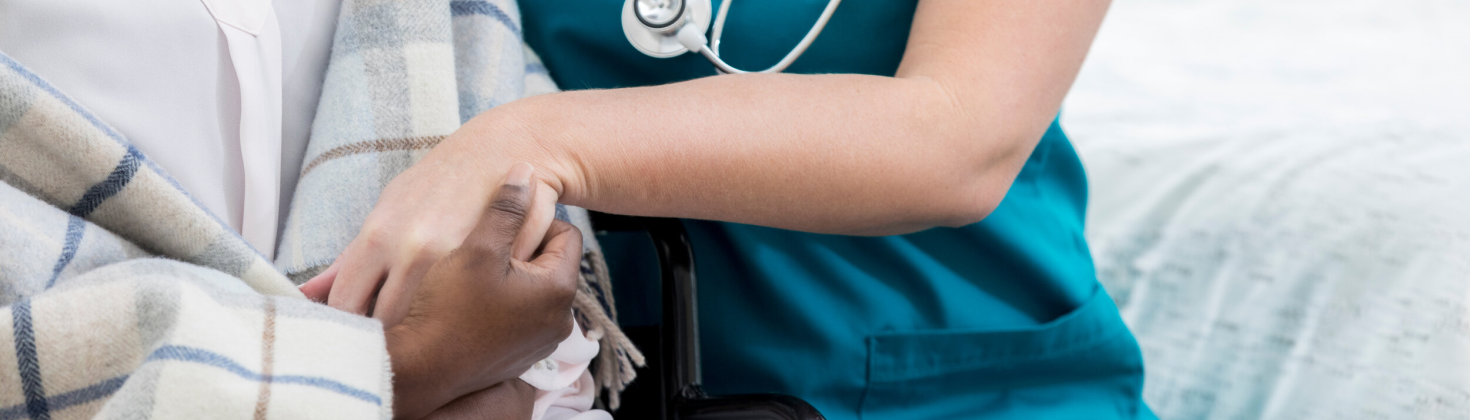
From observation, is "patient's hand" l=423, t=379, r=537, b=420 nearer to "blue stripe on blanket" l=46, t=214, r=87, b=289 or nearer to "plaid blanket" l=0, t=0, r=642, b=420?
"plaid blanket" l=0, t=0, r=642, b=420

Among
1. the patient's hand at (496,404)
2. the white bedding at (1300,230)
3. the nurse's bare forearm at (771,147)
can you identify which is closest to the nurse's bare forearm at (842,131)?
the nurse's bare forearm at (771,147)

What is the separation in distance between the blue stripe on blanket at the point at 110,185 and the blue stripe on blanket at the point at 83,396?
0.10m

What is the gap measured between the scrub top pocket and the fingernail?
Answer: 342 millimetres

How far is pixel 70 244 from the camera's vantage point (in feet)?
1.23

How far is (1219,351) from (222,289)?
3.59 feet

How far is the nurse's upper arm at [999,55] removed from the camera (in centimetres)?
53

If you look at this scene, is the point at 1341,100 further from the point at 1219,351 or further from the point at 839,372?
the point at 839,372

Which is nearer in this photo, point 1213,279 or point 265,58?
point 265,58

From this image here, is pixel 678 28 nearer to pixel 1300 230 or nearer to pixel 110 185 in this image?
pixel 110 185

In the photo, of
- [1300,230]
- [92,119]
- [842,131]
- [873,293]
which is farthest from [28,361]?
[1300,230]

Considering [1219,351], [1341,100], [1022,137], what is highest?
[1022,137]

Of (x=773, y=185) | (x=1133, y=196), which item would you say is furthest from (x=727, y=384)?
(x=1133, y=196)

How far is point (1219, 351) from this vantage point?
105cm

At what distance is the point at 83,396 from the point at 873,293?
495 millimetres
